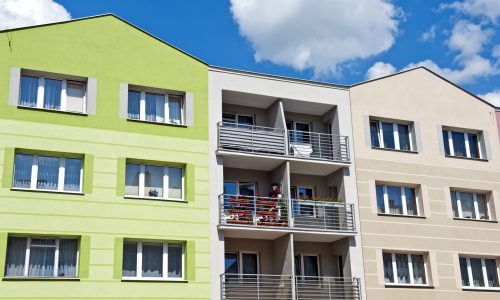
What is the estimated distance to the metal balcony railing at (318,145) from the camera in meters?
25.8

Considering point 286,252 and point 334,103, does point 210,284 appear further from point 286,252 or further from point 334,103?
point 334,103

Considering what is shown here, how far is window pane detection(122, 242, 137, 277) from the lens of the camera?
21.4 meters

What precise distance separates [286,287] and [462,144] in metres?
10.9

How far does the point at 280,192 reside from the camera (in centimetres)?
2469

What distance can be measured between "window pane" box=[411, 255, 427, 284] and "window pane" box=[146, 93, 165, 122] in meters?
11.0

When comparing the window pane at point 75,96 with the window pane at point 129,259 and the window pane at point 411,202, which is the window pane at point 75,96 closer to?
the window pane at point 129,259

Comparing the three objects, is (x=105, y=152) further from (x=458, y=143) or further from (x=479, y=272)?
(x=479, y=272)

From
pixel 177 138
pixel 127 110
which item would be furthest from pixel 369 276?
pixel 127 110

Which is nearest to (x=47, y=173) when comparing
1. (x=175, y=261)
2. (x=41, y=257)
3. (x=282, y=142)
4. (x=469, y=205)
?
(x=41, y=257)

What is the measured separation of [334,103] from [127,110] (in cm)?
836

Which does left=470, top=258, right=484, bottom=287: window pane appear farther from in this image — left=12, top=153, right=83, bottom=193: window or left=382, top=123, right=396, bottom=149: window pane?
left=12, top=153, right=83, bottom=193: window

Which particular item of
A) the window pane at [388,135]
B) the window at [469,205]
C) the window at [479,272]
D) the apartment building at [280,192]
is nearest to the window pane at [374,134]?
the window pane at [388,135]

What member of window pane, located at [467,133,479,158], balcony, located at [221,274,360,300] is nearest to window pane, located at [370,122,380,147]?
window pane, located at [467,133,479,158]

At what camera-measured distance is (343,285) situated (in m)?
24.4
